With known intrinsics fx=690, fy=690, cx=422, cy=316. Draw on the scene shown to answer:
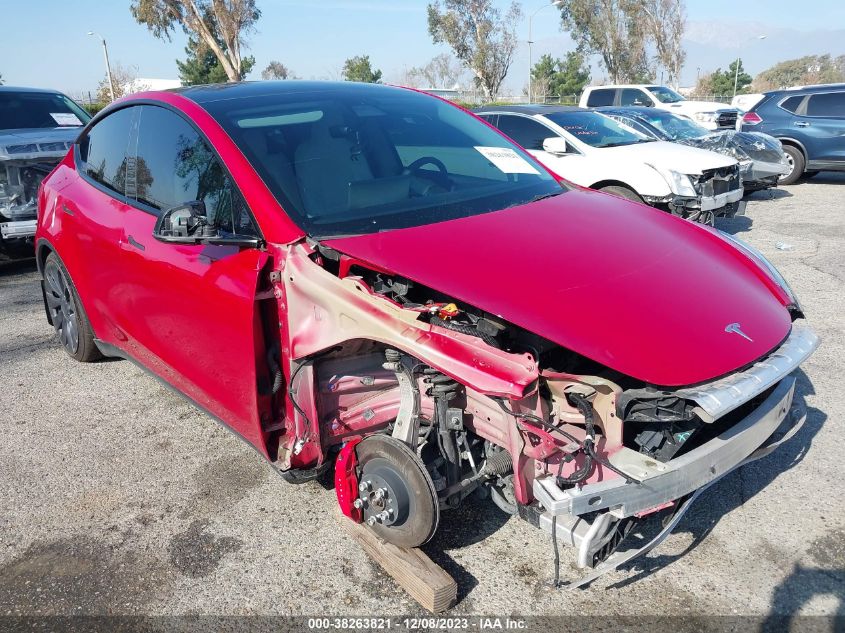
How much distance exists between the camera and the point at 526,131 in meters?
8.82

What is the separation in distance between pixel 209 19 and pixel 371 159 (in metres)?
34.5

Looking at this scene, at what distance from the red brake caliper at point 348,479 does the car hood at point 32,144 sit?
576 cm

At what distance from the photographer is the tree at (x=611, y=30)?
1860 inches

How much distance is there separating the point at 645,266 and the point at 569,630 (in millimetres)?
1319

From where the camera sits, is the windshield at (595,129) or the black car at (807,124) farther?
the black car at (807,124)

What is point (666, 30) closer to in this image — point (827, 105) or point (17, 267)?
point (827, 105)

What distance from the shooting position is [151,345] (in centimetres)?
345

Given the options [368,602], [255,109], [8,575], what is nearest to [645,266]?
[368,602]

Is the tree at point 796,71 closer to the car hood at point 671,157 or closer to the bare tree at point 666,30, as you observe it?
the bare tree at point 666,30

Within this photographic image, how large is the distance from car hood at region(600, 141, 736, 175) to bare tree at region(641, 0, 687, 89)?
45.3m

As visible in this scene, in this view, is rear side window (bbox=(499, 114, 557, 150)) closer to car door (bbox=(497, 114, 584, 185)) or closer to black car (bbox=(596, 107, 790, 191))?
car door (bbox=(497, 114, 584, 185))

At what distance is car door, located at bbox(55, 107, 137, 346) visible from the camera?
11.7ft

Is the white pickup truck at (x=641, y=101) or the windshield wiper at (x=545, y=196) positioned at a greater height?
the windshield wiper at (x=545, y=196)

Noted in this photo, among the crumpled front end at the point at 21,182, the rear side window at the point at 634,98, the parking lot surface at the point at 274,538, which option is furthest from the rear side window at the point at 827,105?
the crumpled front end at the point at 21,182
